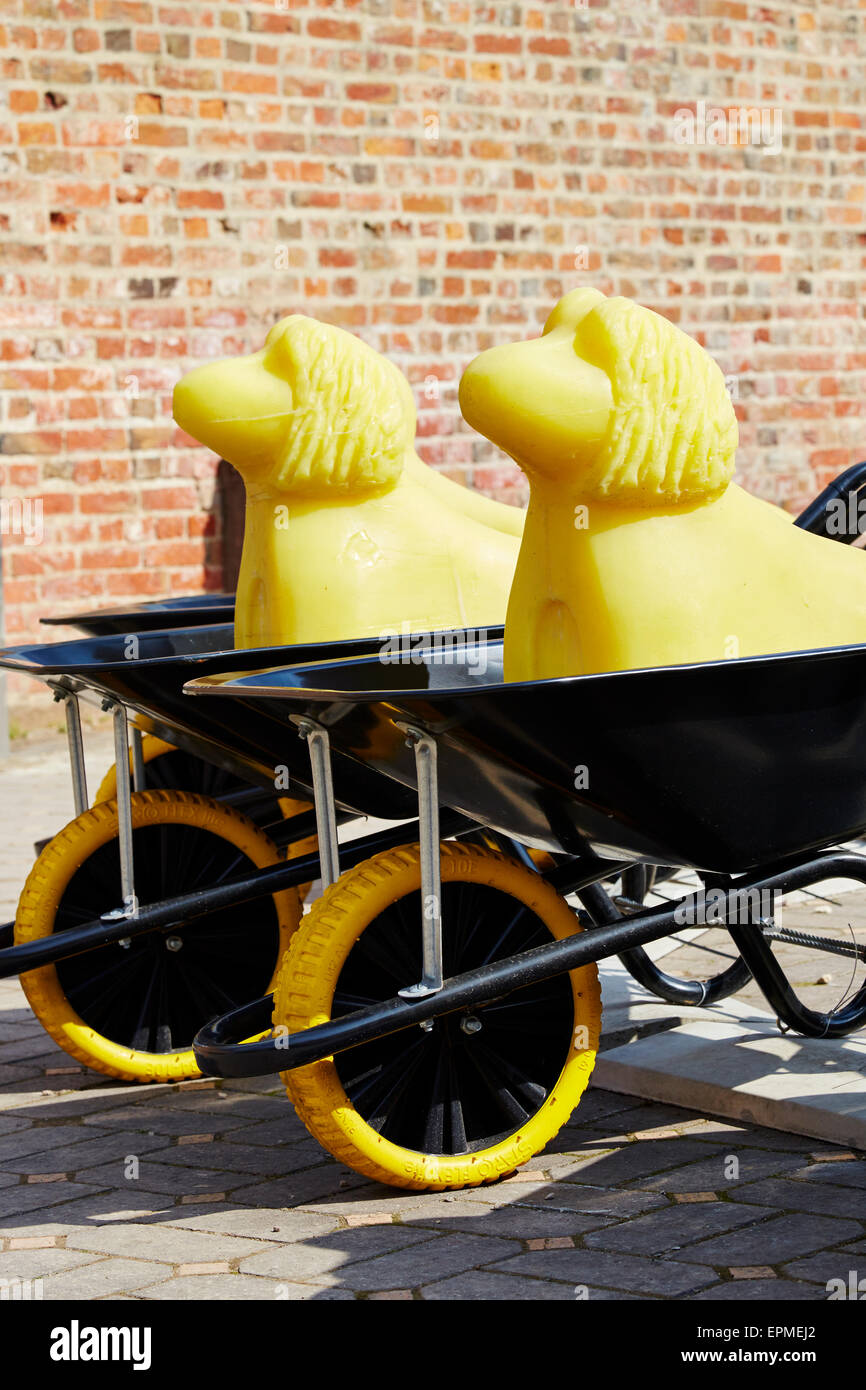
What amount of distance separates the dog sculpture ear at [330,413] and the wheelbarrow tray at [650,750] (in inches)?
29.3

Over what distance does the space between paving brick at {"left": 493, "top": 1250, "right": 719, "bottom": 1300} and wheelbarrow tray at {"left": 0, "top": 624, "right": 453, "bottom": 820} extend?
1.00 m

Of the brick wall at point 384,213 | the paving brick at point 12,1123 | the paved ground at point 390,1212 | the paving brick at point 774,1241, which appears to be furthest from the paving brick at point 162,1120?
the brick wall at point 384,213

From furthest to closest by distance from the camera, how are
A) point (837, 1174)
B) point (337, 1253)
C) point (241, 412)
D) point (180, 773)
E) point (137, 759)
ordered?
point (180, 773)
point (137, 759)
point (241, 412)
point (837, 1174)
point (337, 1253)

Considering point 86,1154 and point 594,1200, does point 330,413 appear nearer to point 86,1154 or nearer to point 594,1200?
point 86,1154

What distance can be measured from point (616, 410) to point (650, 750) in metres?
0.58

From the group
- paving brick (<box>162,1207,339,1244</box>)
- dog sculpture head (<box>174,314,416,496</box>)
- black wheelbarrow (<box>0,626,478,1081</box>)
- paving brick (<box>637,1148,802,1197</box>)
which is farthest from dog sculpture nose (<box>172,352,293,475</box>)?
paving brick (<box>637,1148,802,1197</box>)

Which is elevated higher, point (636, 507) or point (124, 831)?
point (636, 507)

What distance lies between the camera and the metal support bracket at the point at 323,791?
3137 mm

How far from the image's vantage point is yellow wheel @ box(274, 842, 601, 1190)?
3113 mm

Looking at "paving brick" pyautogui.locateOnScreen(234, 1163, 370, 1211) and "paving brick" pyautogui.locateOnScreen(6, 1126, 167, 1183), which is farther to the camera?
"paving brick" pyautogui.locateOnScreen(6, 1126, 167, 1183)

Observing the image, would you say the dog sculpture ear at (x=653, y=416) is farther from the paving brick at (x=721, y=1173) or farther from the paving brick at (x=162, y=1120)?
the paving brick at (x=162, y=1120)

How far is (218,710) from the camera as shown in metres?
3.58

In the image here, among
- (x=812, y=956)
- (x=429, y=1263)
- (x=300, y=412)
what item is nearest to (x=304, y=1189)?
(x=429, y=1263)

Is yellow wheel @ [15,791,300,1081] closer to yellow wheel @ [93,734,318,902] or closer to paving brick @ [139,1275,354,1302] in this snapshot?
yellow wheel @ [93,734,318,902]
